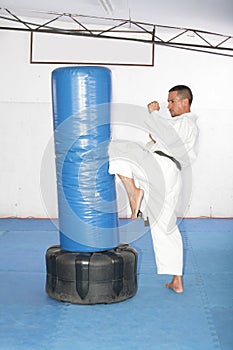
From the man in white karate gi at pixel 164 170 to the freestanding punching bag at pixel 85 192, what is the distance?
0.75 feet

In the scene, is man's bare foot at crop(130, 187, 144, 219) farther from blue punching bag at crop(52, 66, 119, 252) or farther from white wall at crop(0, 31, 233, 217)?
white wall at crop(0, 31, 233, 217)

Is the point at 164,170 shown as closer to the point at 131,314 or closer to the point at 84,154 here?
the point at 84,154

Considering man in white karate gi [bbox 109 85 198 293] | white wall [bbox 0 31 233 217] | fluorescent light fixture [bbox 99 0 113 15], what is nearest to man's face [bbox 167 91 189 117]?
man in white karate gi [bbox 109 85 198 293]

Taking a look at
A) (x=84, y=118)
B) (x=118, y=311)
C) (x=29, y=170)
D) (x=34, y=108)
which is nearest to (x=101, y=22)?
(x=34, y=108)

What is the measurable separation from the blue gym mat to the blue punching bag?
0.53 m

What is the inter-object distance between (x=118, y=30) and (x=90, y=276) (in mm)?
5069

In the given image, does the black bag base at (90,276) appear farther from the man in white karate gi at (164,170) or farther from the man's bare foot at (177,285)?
the man's bare foot at (177,285)

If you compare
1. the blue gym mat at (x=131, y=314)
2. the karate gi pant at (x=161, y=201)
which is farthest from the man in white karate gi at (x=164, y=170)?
the blue gym mat at (x=131, y=314)

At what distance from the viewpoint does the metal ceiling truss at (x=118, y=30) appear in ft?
23.6

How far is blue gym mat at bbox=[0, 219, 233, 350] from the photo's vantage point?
9.70ft

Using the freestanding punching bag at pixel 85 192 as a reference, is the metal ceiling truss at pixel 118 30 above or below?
above

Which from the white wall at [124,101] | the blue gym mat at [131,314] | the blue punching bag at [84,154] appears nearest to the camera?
the blue gym mat at [131,314]

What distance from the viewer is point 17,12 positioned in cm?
705

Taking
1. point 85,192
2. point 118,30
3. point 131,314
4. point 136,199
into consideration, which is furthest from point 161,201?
point 118,30
